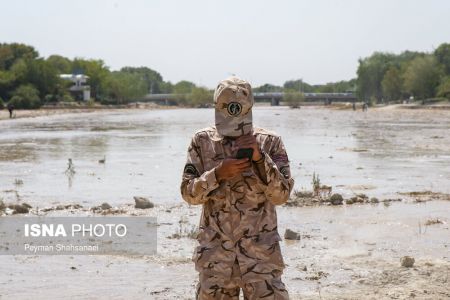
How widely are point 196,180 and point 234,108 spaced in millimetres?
412

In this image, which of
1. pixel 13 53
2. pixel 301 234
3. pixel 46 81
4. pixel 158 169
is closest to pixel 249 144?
pixel 301 234

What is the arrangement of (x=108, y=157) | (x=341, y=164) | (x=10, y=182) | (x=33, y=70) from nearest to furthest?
(x=10, y=182), (x=341, y=164), (x=108, y=157), (x=33, y=70)

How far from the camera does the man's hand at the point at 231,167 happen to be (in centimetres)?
337

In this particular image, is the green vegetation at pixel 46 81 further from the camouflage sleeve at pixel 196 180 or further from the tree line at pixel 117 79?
the camouflage sleeve at pixel 196 180

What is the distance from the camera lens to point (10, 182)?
→ 1460cm

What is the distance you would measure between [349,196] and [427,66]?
9155 cm

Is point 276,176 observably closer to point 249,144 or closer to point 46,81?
point 249,144

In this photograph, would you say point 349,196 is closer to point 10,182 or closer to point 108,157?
point 10,182

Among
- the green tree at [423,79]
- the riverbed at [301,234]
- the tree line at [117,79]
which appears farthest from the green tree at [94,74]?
the riverbed at [301,234]

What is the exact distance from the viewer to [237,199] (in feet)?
11.5

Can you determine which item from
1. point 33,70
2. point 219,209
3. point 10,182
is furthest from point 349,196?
point 33,70

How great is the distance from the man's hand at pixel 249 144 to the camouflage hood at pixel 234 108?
0.13 ft

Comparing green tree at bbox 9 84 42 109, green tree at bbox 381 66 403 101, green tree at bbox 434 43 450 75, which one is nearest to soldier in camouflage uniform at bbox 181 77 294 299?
green tree at bbox 9 84 42 109

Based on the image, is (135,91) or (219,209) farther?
(135,91)
